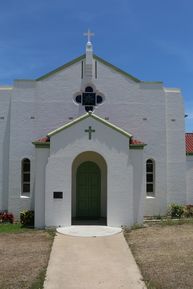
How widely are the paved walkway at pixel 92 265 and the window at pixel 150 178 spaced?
6.10 m

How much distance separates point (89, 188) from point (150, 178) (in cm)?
338

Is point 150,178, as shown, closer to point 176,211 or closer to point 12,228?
point 176,211

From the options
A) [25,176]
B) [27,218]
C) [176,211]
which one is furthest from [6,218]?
[176,211]

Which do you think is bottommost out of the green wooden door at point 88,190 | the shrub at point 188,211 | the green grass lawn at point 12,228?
the green grass lawn at point 12,228

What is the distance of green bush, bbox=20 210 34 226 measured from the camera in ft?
60.7

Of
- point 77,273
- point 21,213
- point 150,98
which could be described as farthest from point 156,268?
point 150,98

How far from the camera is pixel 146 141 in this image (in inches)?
822

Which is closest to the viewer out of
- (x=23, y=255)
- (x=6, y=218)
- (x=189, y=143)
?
(x=23, y=255)

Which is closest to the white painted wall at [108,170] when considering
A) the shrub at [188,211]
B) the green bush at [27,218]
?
the green bush at [27,218]

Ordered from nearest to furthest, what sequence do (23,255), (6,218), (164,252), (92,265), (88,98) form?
(92,265), (23,255), (164,252), (6,218), (88,98)

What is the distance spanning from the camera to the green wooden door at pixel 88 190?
65.7ft

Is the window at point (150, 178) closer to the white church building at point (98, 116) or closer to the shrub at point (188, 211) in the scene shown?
the white church building at point (98, 116)

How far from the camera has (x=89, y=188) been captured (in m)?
20.1

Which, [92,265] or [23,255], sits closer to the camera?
[92,265]
